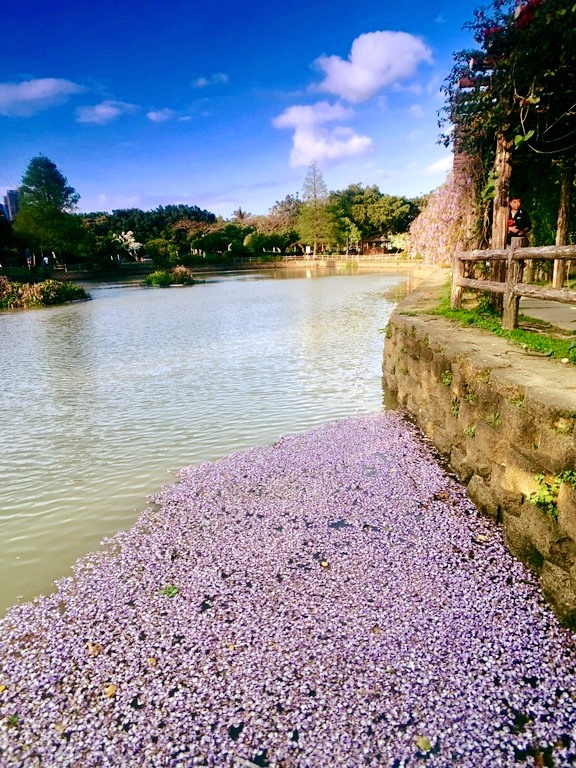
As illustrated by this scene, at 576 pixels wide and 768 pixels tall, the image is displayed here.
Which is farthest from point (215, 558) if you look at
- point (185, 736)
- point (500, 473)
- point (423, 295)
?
point (423, 295)

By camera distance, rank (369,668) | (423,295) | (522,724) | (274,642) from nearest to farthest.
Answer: (522,724)
(369,668)
(274,642)
(423,295)

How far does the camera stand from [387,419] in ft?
24.6

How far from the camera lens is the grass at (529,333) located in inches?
194

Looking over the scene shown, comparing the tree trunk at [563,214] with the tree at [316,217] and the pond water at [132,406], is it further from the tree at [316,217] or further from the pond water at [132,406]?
the tree at [316,217]

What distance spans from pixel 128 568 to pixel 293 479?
2082 millimetres

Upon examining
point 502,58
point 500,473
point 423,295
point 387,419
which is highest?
point 502,58

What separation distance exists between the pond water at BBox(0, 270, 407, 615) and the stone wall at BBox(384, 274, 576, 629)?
219 cm

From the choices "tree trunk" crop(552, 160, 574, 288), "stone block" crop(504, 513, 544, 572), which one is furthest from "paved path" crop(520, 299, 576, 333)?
"stone block" crop(504, 513, 544, 572)

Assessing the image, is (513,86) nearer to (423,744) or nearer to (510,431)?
(510,431)

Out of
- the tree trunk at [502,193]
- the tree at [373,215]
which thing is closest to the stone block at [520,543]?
the tree trunk at [502,193]

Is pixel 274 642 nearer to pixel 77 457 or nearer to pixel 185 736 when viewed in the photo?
pixel 185 736

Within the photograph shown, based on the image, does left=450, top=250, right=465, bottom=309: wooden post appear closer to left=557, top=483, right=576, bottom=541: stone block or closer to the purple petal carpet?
the purple petal carpet

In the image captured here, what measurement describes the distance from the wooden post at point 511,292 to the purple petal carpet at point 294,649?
2.59m

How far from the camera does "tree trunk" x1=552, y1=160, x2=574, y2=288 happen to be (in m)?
10.9
